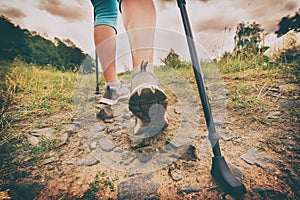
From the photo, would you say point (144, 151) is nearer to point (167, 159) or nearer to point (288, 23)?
point (167, 159)

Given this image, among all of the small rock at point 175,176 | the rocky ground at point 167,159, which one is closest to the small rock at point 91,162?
the rocky ground at point 167,159

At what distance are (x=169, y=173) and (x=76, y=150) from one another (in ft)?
2.15

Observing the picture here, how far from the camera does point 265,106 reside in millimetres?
1504

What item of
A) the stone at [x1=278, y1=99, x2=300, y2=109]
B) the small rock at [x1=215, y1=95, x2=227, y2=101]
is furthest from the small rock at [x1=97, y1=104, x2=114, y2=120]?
the stone at [x1=278, y1=99, x2=300, y2=109]

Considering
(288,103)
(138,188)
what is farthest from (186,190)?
(288,103)

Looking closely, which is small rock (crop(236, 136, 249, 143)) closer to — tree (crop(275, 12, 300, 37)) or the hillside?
the hillside

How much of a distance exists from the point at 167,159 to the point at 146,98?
0.40 meters

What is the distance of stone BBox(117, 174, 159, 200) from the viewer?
0.87m

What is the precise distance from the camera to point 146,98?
100cm

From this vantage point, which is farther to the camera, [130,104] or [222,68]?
[222,68]

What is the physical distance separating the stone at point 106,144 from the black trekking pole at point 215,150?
0.68m

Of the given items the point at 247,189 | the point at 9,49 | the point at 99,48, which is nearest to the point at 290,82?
the point at 247,189

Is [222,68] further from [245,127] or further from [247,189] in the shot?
[247,189]

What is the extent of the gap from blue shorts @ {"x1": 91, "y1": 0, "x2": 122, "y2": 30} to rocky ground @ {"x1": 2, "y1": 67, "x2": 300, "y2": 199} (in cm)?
81
